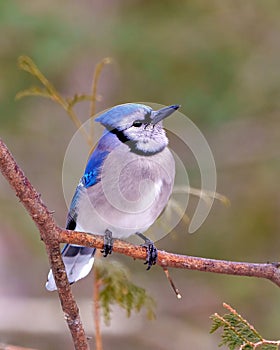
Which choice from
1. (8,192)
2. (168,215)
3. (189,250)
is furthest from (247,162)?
(168,215)

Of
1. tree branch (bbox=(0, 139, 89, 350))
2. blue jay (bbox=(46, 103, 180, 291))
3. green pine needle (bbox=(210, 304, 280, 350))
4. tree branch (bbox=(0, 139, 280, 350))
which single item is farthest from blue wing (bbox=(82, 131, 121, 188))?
green pine needle (bbox=(210, 304, 280, 350))

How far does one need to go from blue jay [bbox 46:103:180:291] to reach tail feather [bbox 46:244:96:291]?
209 millimetres

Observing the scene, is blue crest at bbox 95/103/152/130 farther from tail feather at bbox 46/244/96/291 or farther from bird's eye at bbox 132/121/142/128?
tail feather at bbox 46/244/96/291

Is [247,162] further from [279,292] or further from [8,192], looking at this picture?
[8,192]

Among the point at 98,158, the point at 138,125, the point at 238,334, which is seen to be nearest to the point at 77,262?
the point at 98,158

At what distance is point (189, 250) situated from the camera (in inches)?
249

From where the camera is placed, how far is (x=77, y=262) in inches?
138

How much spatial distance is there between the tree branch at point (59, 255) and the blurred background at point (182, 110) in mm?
2734

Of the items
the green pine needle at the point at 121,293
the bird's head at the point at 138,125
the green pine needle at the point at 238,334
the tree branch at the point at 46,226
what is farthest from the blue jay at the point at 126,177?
the green pine needle at the point at 238,334

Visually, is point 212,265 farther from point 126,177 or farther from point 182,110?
point 182,110

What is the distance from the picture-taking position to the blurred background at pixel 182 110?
5.86m

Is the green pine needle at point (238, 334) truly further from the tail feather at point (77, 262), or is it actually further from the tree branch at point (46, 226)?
the tail feather at point (77, 262)

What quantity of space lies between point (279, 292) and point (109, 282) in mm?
2853

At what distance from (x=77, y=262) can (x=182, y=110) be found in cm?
269
